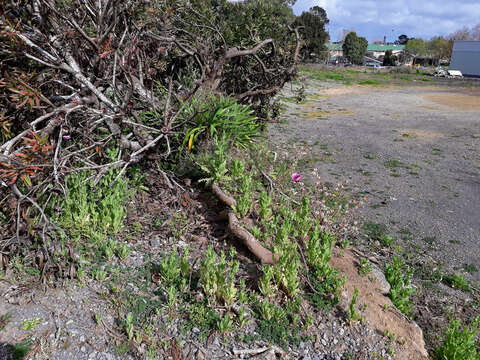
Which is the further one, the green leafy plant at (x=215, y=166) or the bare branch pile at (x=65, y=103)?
the green leafy plant at (x=215, y=166)

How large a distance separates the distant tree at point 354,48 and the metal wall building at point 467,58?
16.4 m

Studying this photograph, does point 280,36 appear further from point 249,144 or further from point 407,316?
point 407,316

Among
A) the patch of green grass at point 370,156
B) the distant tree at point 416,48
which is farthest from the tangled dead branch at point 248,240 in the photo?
the distant tree at point 416,48

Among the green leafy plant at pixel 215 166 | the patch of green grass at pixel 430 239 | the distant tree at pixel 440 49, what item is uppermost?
the distant tree at pixel 440 49

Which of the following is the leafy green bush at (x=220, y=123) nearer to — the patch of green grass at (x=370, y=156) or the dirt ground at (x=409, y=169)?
the dirt ground at (x=409, y=169)

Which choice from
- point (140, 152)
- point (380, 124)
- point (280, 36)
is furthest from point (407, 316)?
point (380, 124)

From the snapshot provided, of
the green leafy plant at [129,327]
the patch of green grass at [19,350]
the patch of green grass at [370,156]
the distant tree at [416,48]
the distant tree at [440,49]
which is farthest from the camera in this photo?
the distant tree at [416,48]

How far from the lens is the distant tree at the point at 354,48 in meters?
64.5

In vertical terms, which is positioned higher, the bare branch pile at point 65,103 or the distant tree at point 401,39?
the distant tree at point 401,39

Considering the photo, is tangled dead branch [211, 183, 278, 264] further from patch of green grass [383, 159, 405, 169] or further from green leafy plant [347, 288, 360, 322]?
patch of green grass [383, 159, 405, 169]

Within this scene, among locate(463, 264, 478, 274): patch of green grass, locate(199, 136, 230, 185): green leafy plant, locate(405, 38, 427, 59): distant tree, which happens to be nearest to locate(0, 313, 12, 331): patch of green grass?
locate(199, 136, 230, 185): green leafy plant

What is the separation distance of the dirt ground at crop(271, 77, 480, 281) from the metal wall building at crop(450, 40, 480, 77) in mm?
47720

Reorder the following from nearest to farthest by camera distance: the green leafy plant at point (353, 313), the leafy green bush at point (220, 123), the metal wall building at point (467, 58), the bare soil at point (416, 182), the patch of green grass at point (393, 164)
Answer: the green leafy plant at point (353, 313), the bare soil at point (416, 182), the leafy green bush at point (220, 123), the patch of green grass at point (393, 164), the metal wall building at point (467, 58)

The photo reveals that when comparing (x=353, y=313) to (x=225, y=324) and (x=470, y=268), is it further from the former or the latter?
(x=470, y=268)
